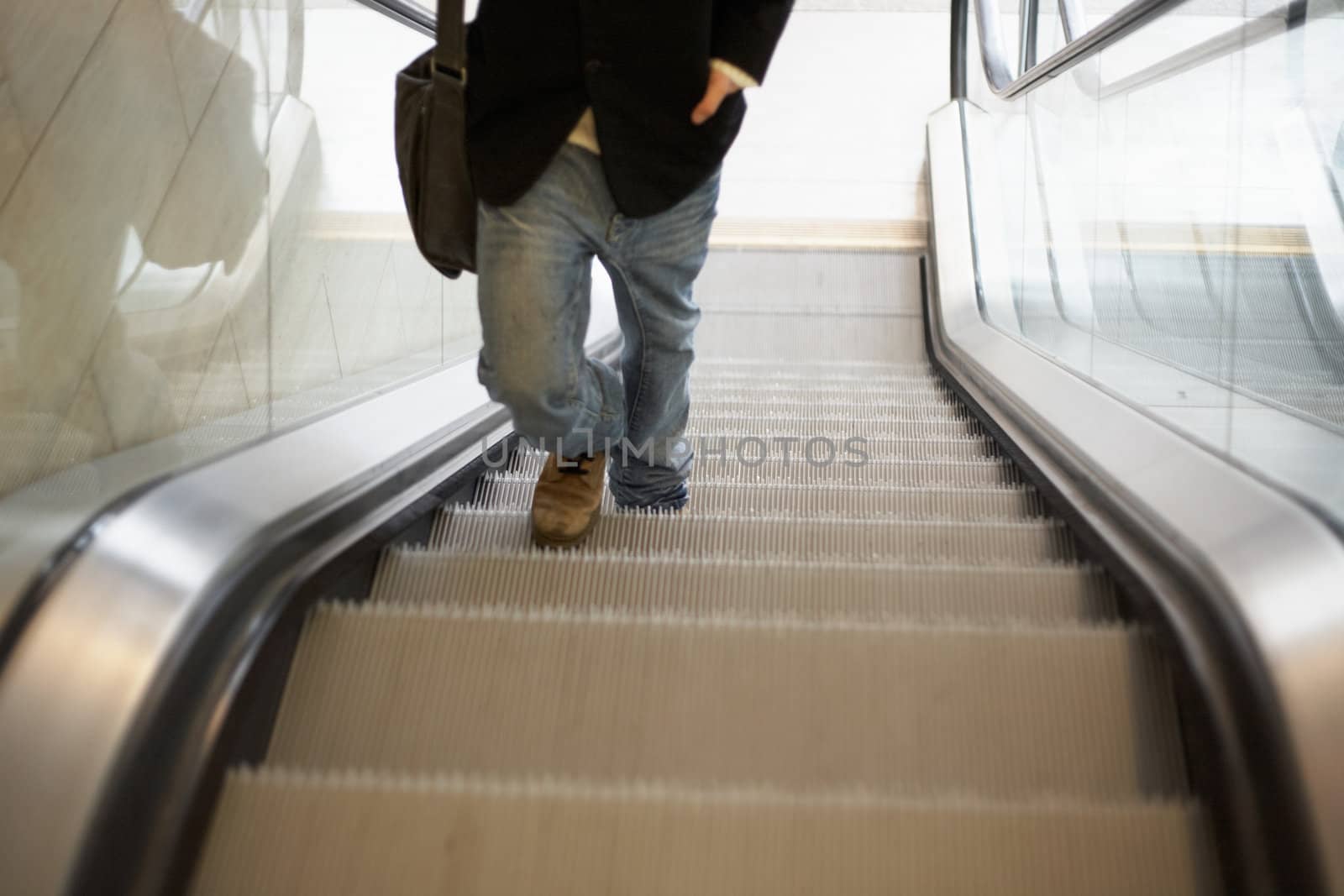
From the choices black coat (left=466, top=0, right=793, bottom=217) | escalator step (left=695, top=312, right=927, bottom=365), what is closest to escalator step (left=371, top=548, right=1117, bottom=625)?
black coat (left=466, top=0, right=793, bottom=217)

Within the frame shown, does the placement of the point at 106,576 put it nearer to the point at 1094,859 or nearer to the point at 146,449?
the point at 146,449

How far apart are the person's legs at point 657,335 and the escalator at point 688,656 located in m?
0.13

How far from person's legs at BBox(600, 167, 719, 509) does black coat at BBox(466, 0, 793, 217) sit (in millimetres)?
146

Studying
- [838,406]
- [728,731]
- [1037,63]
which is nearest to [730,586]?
[728,731]

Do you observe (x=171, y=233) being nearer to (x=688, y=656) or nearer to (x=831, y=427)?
(x=688, y=656)

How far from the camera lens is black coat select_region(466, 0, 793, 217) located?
182 cm

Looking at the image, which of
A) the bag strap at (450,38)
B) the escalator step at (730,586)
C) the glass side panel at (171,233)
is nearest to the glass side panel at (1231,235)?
the escalator step at (730,586)

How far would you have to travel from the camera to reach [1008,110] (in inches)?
190

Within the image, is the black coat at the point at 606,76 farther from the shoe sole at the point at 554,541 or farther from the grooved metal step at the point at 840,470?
the grooved metal step at the point at 840,470

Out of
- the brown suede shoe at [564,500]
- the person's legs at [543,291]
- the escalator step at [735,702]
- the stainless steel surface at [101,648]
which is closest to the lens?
the stainless steel surface at [101,648]

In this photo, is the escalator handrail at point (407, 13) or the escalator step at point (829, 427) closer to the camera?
the escalator handrail at point (407, 13)

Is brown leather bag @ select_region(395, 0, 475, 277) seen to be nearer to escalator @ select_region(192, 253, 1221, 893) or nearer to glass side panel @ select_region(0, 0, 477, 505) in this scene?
glass side panel @ select_region(0, 0, 477, 505)

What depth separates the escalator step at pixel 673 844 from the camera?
130 centimetres

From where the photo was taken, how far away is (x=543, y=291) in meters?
2.01
